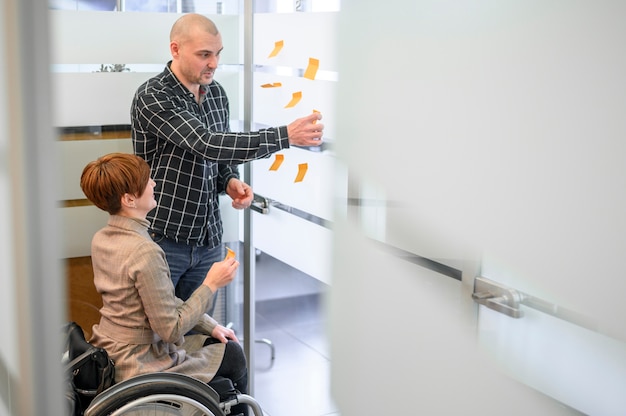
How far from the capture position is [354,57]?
1319 mm

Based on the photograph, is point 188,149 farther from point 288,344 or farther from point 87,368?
point 288,344

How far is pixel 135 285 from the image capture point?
6.65 ft

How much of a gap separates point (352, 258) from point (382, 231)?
0.15 meters

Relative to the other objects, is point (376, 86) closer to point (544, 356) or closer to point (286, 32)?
point (544, 356)

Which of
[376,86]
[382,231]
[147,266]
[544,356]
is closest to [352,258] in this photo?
[382,231]

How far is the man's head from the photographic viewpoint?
2447 millimetres

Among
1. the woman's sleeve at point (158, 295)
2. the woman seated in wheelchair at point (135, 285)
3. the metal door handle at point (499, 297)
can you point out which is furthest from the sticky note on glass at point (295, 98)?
the metal door handle at point (499, 297)

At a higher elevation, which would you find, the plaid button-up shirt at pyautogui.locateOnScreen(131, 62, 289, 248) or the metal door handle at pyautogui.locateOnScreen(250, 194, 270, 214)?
the plaid button-up shirt at pyautogui.locateOnScreen(131, 62, 289, 248)

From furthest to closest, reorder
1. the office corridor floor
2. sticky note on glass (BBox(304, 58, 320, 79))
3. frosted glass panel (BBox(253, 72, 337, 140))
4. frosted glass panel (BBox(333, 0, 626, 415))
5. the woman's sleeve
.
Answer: the office corridor floor → sticky note on glass (BBox(304, 58, 320, 79)) → frosted glass panel (BBox(253, 72, 337, 140)) → the woman's sleeve → frosted glass panel (BBox(333, 0, 626, 415))

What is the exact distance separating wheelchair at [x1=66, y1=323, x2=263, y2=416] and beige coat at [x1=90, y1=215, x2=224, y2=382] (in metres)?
0.12

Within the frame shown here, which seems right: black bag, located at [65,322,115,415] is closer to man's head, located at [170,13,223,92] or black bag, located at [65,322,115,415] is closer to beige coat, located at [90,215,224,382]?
beige coat, located at [90,215,224,382]

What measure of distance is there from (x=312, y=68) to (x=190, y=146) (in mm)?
428

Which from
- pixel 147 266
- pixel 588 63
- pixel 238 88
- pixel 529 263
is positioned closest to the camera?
pixel 588 63

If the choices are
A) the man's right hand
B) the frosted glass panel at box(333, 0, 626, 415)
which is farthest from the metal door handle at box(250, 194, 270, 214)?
the frosted glass panel at box(333, 0, 626, 415)
